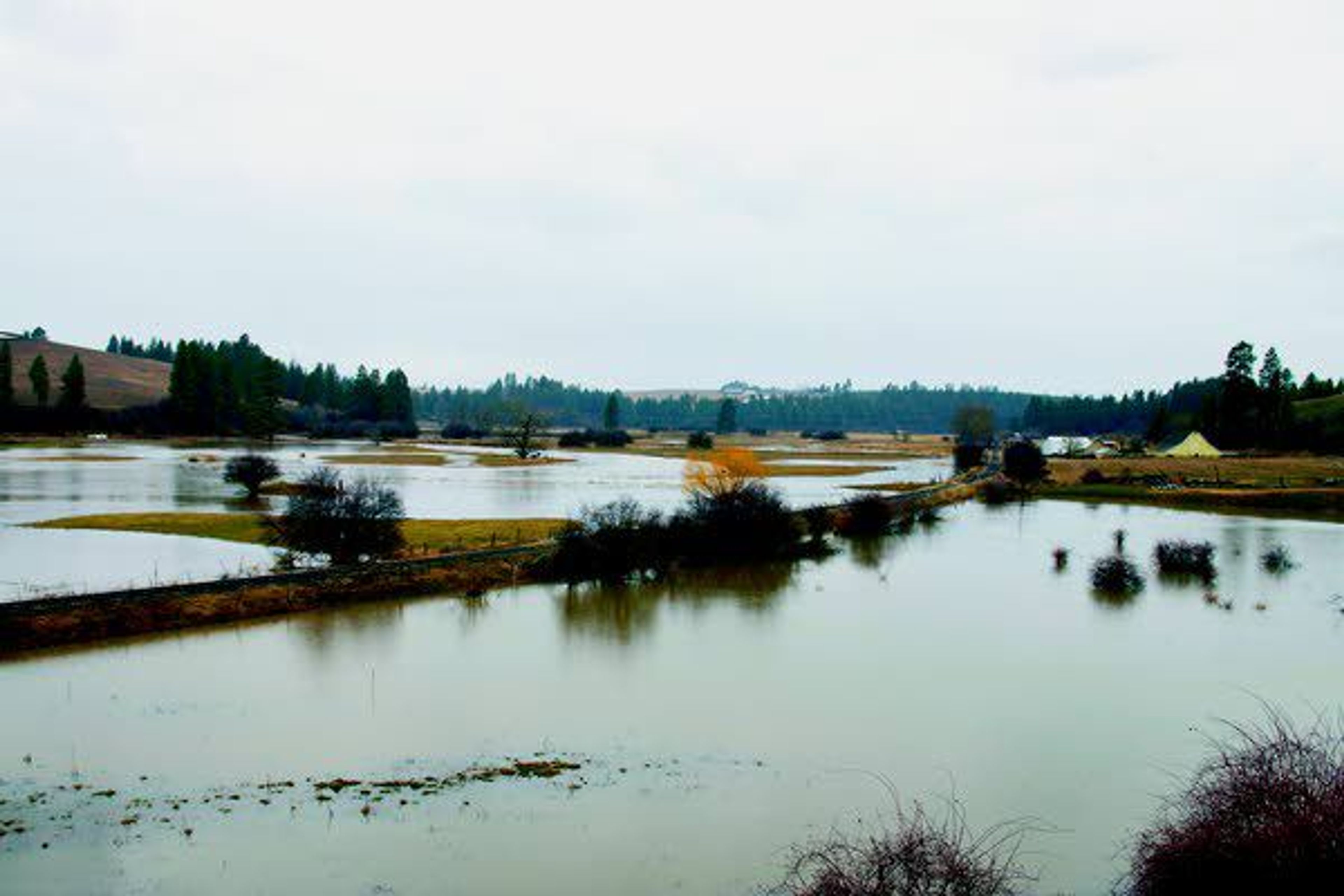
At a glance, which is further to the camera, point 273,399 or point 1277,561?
point 273,399

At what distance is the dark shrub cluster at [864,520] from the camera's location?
179 feet

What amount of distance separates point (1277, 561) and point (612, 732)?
1324 inches

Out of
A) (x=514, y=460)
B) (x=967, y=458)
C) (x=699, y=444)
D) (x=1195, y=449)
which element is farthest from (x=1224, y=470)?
(x=699, y=444)

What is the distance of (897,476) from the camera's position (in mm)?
96750

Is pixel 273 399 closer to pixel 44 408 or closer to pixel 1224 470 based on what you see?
pixel 44 408

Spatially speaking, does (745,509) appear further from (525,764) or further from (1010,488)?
(1010,488)

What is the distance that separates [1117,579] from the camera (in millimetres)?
37250

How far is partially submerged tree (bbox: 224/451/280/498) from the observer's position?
60344 millimetres

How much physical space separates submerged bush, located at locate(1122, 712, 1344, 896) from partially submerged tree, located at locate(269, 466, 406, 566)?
28440mm

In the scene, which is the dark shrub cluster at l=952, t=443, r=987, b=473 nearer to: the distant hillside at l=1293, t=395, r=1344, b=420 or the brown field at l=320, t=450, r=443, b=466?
the distant hillside at l=1293, t=395, r=1344, b=420

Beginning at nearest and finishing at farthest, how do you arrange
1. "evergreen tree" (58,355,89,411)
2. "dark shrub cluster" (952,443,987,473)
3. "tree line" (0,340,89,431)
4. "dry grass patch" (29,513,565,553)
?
1. "dry grass patch" (29,513,565,553)
2. "dark shrub cluster" (952,443,987,473)
3. "tree line" (0,340,89,431)
4. "evergreen tree" (58,355,89,411)

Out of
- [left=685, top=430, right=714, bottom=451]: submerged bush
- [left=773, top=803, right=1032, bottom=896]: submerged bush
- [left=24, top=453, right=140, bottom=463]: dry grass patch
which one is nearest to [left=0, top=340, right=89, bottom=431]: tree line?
[left=24, top=453, right=140, bottom=463]: dry grass patch

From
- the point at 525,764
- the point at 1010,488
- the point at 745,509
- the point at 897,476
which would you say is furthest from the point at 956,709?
the point at 897,476

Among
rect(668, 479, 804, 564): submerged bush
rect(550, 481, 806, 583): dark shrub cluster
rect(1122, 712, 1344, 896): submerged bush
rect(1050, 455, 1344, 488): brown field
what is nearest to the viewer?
rect(1122, 712, 1344, 896): submerged bush
